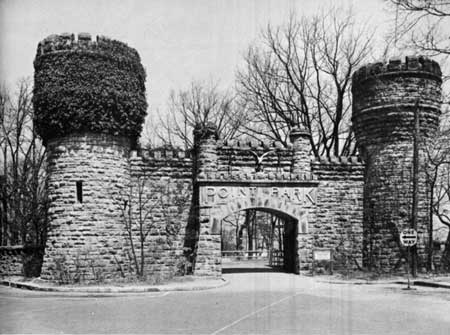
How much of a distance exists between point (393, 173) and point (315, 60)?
40.6 ft

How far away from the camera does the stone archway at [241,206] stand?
2020cm

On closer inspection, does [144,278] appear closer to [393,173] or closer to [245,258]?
[393,173]

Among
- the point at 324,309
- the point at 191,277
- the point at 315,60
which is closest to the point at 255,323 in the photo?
the point at 324,309

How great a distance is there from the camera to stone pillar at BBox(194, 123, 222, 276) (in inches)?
790

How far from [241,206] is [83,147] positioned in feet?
20.2

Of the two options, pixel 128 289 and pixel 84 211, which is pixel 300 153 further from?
pixel 128 289

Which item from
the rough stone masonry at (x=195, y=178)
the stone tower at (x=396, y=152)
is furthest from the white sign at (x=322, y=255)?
the stone tower at (x=396, y=152)

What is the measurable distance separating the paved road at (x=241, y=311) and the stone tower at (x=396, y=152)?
15.0ft

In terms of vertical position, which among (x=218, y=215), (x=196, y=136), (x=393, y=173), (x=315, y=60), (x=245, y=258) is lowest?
(x=245, y=258)

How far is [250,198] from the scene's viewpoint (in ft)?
67.9

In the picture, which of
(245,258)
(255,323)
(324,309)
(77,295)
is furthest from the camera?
(245,258)

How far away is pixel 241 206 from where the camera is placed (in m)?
20.6

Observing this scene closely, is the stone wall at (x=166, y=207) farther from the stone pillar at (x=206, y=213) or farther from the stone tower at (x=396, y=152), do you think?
the stone tower at (x=396, y=152)

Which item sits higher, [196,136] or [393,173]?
[196,136]
